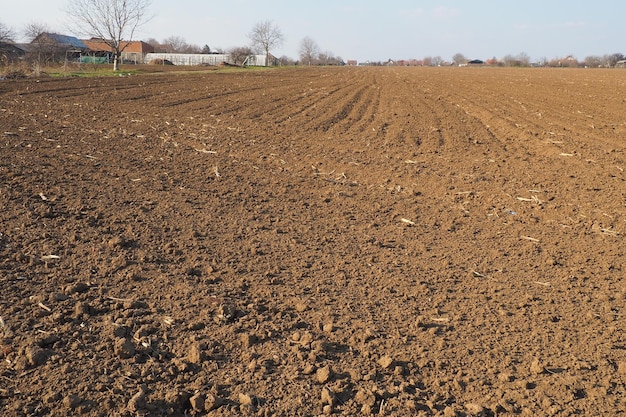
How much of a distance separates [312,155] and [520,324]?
19.1 ft

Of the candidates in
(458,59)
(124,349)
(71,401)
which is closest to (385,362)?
(124,349)

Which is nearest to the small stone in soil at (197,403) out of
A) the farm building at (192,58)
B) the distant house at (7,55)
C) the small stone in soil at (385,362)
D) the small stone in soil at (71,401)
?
the small stone in soil at (71,401)

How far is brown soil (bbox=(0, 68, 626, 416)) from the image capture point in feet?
9.82

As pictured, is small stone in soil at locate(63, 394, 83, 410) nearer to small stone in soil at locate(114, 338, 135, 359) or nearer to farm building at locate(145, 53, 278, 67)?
small stone in soil at locate(114, 338, 135, 359)

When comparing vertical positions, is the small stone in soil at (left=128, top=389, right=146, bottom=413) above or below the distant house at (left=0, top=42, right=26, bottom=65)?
below

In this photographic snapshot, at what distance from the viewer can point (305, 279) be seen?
14.3ft

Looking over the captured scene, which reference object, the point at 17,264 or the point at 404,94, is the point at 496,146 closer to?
the point at 17,264

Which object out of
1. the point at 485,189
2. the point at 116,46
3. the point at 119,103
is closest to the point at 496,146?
the point at 485,189

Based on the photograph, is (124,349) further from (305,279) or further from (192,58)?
(192,58)

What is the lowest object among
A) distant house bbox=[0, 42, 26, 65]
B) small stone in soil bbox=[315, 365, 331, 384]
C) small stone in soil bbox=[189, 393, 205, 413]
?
Result: small stone in soil bbox=[189, 393, 205, 413]

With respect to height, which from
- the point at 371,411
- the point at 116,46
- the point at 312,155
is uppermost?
the point at 116,46

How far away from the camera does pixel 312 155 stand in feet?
29.8

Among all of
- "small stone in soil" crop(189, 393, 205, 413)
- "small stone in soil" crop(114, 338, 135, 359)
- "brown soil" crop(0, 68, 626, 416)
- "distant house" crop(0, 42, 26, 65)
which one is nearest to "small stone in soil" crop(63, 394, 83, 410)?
"brown soil" crop(0, 68, 626, 416)

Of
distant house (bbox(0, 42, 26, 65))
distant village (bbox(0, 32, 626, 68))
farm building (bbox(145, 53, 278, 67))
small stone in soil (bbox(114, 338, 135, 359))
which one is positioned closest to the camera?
small stone in soil (bbox(114, 338, 135, 359))
